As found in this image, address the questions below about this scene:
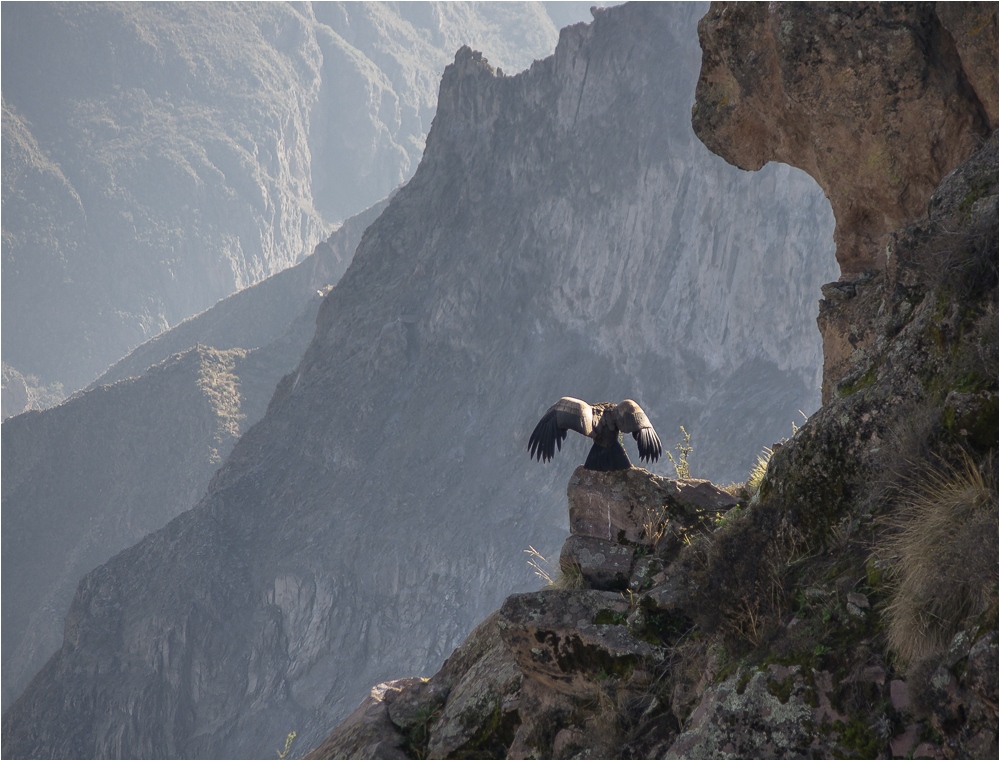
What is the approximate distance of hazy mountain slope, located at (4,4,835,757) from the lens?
3366 inches

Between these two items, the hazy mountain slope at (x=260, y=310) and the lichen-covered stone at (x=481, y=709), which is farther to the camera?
the hazy mountain slope at (x=260, y=310)

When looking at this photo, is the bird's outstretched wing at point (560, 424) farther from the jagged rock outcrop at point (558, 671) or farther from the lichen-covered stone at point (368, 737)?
the lichen-covered stone at point (368, 737)

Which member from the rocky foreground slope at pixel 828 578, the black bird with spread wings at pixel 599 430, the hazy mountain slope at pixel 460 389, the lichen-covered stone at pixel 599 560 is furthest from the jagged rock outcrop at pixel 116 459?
the rocky foreground slope at pixel 828 578

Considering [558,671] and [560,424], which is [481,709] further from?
[560,424]

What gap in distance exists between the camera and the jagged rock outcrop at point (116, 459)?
426ft

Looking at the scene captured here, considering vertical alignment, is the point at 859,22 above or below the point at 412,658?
below

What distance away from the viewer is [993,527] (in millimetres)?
4262

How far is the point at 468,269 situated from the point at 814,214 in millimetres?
41279

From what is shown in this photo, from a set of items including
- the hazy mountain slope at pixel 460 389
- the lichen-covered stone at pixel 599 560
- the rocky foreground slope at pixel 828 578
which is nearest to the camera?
the rocky foreground slope at pixel 828 578

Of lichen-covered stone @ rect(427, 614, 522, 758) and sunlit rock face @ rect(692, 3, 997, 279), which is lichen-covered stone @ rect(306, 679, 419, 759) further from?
sunlit rock face @ rect(692, 3, 997, 279)

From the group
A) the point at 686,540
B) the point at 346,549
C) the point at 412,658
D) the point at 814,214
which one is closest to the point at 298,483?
the point at 346,549

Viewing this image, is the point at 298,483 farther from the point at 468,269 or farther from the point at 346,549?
the point at 468,269

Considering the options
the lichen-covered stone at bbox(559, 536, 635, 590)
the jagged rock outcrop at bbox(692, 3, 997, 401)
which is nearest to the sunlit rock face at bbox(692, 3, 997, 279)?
the jagged rock outcrop at bbox(692, 3, 997, 401)

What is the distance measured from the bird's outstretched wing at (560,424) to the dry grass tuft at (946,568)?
3726 millimetres
